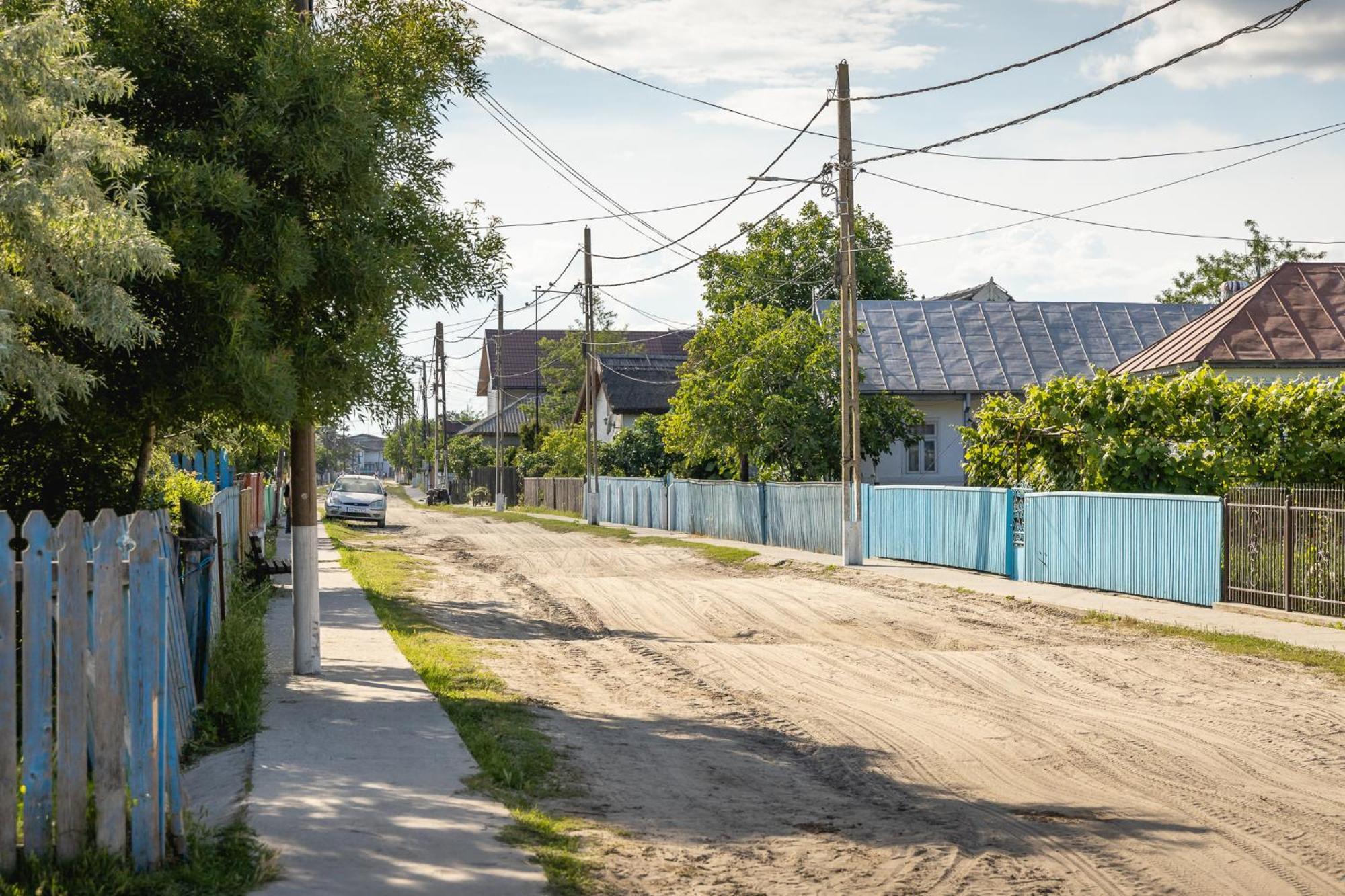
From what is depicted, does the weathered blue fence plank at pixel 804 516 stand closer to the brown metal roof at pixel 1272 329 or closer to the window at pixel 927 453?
the brown metal roof at pixel 1272 329

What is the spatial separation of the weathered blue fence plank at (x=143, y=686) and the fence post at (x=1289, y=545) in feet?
47.6

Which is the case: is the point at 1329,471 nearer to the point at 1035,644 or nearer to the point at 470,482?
the point at 1035,644

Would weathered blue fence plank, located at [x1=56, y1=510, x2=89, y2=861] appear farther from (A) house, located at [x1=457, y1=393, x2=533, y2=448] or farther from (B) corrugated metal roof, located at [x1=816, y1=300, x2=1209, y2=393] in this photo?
(A) house, located at [x1=457, y1=393, x2=533, y2=448]

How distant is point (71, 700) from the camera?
19.5 ft

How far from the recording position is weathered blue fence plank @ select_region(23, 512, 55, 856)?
5.84 meters

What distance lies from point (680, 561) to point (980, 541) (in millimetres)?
7498

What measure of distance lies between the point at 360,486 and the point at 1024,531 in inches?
1224

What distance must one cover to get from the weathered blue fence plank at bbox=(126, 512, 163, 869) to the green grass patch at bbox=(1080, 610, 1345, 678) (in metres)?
10.9

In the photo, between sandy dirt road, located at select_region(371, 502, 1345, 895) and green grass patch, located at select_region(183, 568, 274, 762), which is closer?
sandy dirt road, located at select_region(371, 502, 1345, 895)

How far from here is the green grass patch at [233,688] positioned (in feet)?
30.3

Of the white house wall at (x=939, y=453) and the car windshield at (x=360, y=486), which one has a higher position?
the white house wall at (x=939, y=453)

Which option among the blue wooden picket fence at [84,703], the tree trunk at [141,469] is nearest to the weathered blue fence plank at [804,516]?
the tree trunk at [141,469]

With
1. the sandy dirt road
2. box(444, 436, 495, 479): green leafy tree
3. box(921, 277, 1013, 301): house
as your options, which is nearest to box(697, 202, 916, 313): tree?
box(921, 277, 1013, 301): house

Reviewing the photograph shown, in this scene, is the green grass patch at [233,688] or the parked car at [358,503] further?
the parked car at [358,503]
